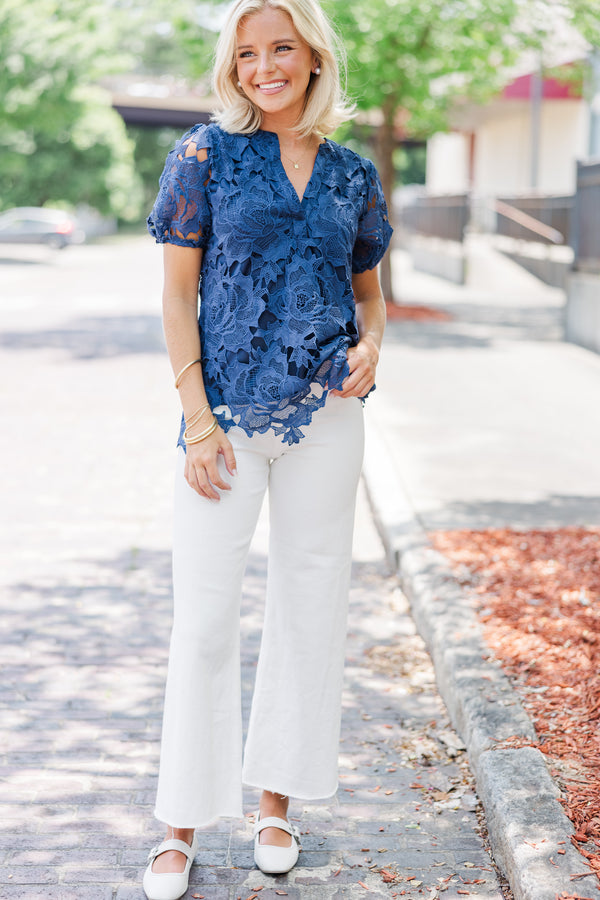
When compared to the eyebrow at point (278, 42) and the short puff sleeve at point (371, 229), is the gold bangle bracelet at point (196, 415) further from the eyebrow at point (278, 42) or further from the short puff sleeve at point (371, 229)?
the eyebrow at point (278, 42)

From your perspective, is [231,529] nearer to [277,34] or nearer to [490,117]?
[277,34]

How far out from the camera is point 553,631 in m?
4.54

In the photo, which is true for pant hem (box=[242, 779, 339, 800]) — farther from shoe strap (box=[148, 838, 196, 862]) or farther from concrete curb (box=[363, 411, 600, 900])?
concrete curb (box=[363, 411, 600, 900])

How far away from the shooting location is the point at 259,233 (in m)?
2.72

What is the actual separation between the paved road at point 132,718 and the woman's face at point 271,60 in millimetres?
2012

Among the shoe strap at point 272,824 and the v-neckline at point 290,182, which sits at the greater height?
the v-neckline at point 290,182

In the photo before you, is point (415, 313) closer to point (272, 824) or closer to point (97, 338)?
point (97, 338)

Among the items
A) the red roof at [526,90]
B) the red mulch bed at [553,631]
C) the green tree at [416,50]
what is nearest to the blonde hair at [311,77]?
the red mulch bed at [553,631]

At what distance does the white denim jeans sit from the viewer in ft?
9.37

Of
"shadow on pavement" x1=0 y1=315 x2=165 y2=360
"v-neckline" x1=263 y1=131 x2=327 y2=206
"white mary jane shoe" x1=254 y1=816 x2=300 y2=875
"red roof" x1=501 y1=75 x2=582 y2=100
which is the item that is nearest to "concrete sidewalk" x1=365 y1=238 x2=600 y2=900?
"white mary jane shoe" x1=254 y1=816 x2=300 y2=875

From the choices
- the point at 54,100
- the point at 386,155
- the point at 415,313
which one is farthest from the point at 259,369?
the point at 54,100

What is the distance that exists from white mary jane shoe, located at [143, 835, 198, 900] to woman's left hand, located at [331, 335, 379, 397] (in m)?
1.24

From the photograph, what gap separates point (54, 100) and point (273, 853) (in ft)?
109

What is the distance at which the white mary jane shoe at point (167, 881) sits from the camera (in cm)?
294
